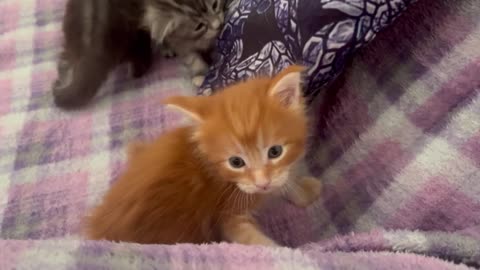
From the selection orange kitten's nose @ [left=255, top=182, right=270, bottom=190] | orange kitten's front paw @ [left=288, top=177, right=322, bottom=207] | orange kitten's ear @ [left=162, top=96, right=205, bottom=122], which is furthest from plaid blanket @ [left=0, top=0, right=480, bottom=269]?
orange kitten's ear @ [left=162, top=96, right=205, bottom=122]

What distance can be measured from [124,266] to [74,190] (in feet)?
1.76

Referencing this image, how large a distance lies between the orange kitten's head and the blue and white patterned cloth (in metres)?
0.10

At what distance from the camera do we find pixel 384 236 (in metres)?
0.82

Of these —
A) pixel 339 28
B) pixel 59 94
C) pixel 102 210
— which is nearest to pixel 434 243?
pixel 339 28

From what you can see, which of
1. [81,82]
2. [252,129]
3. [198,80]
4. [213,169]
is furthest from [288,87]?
[81,82]

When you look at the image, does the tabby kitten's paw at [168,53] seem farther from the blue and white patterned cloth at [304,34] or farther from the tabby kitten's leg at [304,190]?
the tabby kitten's leg at [304,190]

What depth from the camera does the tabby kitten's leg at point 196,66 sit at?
1434mm

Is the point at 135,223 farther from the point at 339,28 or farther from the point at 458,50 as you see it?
the point at 458,50

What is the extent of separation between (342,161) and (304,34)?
0.91 feet

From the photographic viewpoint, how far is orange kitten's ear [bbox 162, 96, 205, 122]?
0.93 m

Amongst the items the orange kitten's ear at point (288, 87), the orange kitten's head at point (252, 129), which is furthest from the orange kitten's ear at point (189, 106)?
the orange kitten's ear at point (288, 87)

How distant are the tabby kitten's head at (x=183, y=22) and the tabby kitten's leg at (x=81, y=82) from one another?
175 mm

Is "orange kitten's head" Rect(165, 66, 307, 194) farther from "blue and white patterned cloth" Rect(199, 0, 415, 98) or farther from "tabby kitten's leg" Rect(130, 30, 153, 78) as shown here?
"tabby kitten's leg" Rect(130, 30, 153, 78)

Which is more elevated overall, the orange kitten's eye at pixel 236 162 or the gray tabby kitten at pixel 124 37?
the orange kitten's eye at pixel 236 162
